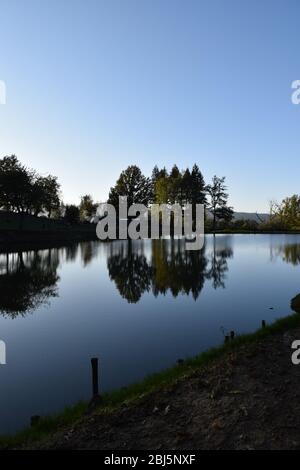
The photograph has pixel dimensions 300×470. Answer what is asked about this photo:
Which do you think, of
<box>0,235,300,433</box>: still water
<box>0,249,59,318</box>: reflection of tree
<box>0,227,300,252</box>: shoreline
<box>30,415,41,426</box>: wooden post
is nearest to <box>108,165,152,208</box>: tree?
<box>0,227,300,252</box>: shoreline

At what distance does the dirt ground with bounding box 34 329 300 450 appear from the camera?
6.15 meters

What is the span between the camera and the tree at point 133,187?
360 feet

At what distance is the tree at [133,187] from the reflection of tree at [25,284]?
70856 millimetres

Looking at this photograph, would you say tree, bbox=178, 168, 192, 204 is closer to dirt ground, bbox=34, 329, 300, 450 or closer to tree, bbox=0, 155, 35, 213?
tree, bbox=0, 155, 35, 213

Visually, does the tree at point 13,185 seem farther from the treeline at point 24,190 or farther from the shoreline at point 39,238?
the shoreline at point 39,238

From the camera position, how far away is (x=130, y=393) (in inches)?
340

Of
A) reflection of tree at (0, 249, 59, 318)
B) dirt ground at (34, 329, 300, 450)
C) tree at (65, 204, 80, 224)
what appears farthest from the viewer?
tree at (65, 204, 80, 224)

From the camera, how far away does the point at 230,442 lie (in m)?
6.03

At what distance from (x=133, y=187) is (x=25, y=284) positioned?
88.1 metres

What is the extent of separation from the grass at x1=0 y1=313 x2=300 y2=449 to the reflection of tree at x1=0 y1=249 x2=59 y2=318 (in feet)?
33.5

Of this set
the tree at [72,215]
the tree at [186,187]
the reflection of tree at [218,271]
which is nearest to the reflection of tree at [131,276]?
the reflection of tree at [218,271]
